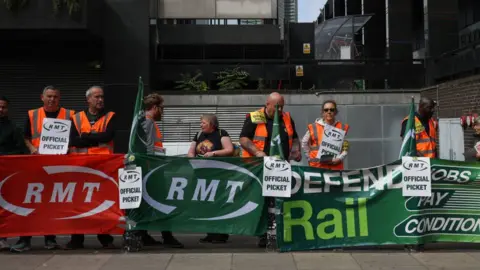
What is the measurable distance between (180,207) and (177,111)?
9992 millimetres

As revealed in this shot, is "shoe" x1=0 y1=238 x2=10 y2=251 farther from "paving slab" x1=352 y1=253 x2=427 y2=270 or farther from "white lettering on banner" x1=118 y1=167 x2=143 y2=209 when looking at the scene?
"paving slab" x1=352 y1=253 x2=427 y2=270

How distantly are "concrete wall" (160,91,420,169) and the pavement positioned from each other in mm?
9437

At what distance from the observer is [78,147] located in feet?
24.4

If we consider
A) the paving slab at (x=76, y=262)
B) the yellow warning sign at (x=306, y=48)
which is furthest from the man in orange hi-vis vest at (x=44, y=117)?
the yellow warning sign at (x=306, y=48)

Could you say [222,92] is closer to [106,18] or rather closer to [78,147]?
[106,18]

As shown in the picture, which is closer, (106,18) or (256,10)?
(106,18)

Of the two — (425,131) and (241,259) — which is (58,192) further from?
(425,131)

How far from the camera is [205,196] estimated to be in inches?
284

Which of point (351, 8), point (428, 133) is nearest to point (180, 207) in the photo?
point (428, 133)

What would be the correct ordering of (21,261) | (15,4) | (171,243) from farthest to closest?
(15,4)
(171,243)
(21,261)

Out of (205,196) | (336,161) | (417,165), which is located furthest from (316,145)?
(205,196)

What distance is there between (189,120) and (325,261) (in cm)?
1072

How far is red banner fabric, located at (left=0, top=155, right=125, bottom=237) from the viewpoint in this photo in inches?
283

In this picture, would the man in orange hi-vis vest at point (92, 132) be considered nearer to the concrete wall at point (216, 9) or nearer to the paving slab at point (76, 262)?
the paving slab at point (76, 262)
